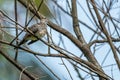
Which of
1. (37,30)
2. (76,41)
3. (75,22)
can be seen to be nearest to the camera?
(37,30)

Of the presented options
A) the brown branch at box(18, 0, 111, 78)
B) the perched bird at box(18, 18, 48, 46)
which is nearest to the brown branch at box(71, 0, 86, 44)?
the brown branch at box(18, 0, 111, 78)

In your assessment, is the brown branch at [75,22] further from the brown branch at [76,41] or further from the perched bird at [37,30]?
the perched bird at [37,30]

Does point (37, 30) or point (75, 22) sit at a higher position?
point (75, 22)

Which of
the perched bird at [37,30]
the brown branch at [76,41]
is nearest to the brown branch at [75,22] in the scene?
the brown branch at [76,41]

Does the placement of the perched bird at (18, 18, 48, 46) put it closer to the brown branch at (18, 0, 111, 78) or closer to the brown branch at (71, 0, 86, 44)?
the brown branch at (18, 0, 111, 78)

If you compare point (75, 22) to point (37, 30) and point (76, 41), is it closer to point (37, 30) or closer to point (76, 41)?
point (76, 41)

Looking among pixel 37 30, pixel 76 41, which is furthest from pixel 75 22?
pixel 37 30

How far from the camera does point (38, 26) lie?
2307 mm

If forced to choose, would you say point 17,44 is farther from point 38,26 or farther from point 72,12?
point 72,12

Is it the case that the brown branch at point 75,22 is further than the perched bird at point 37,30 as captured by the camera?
Yes

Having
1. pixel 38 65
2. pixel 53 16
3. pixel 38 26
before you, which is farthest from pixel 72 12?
pixel 38 65

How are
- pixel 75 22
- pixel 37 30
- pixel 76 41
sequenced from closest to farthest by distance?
1. pixel 37 30
2. pixel 76 41
3. pixel 75 22

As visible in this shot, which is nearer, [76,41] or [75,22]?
[76,41]

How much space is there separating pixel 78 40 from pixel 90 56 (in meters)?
0.15
